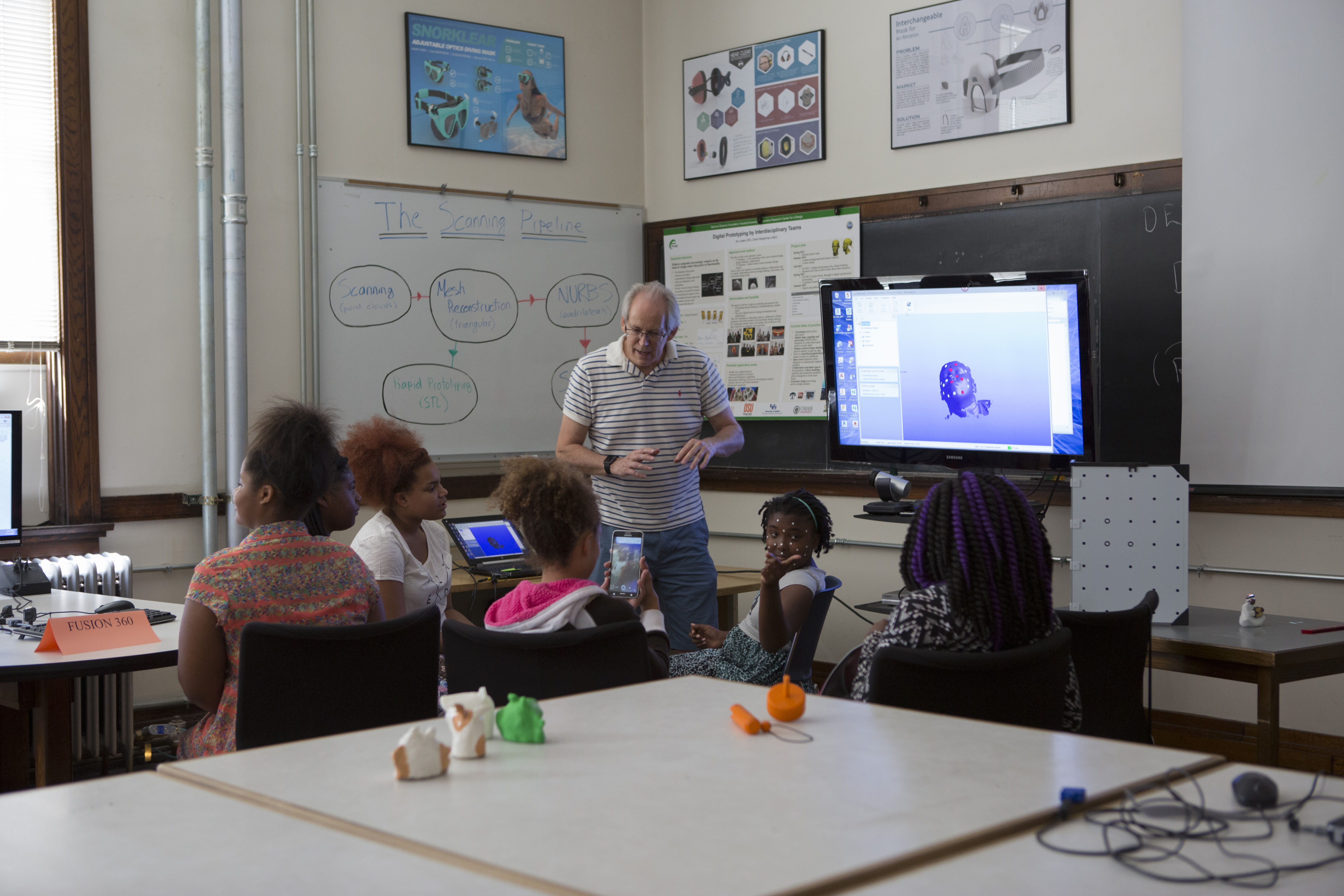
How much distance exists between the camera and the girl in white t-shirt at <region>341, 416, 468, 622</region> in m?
2.56

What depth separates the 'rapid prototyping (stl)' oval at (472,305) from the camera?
15.5ft

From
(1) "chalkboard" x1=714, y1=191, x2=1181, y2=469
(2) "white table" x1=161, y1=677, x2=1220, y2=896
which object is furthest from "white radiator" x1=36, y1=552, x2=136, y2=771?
(1) "chalkboard" x1=714, y1=191, x2=1181, y2=469

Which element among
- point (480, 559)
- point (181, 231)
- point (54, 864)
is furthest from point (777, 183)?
point (54, 864)

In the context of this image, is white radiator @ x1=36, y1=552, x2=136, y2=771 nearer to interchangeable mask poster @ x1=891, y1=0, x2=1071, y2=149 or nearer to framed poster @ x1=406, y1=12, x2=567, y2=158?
framed poster @ x1=406, y1=12, x2=567, y2=158

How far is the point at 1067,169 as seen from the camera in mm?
4039

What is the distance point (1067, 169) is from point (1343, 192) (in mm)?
923

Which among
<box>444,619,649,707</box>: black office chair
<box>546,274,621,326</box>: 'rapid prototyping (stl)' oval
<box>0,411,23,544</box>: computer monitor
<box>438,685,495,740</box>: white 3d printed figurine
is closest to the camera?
<box>438,685,495,740</box>: white 3d printed figurine

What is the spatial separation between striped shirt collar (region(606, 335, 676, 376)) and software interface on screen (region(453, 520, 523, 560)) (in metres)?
0.91

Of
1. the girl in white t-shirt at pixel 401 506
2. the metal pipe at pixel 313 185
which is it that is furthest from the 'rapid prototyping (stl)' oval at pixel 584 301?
the girl in white t-shirt at pixel 401 506

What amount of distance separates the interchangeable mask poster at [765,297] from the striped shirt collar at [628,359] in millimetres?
1107

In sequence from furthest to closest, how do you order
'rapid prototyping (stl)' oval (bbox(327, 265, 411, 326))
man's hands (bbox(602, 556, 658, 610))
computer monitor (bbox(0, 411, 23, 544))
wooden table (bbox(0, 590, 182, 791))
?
'rapid prototyping (stl)' oval (bbox(327, 265, 411, 326)) → computer monitor (bbox(0, 411, 23, 544)) → man's hands (bbox(602, 556, 658, 610)) → wooden table (bbox(0, 590, 182, 791))

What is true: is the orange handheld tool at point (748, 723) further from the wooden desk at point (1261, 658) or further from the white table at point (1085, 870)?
the wooden desk at point (1261, 658)

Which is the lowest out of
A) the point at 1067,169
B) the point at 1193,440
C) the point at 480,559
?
the point at 480,559

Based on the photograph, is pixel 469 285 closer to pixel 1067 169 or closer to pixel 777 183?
pixel 777 183
